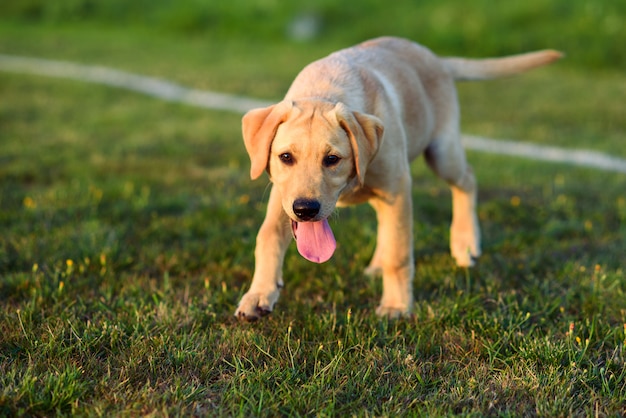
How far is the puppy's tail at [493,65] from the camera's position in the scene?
5.24m

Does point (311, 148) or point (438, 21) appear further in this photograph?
point (438, 21)

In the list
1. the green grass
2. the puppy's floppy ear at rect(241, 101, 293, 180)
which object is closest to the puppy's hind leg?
the green grass

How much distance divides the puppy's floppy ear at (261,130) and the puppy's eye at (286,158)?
90 millimetres

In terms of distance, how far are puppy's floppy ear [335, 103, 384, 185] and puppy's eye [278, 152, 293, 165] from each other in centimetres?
29

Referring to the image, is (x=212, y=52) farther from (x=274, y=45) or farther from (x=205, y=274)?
(x=205, y=274)

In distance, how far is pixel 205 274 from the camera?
449 centimetres

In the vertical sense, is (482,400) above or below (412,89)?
below

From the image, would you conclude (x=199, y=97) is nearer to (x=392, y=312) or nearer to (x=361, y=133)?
(x=392, y=312)

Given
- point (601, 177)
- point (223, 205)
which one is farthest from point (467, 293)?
point (601, 177)

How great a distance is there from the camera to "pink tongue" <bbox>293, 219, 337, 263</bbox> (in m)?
3.61

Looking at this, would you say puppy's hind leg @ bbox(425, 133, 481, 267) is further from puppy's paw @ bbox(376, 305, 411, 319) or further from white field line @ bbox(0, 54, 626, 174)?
white field line @ bbox(0, 54, 626, 174)

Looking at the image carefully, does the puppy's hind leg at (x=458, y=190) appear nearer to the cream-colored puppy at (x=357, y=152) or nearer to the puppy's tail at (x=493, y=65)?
the cream-colored puppy at (x=357, y=152)

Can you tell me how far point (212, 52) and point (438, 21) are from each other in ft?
15.7

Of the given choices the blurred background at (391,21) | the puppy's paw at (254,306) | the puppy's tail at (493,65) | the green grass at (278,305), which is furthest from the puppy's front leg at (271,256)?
the blurred background at (391,21)
